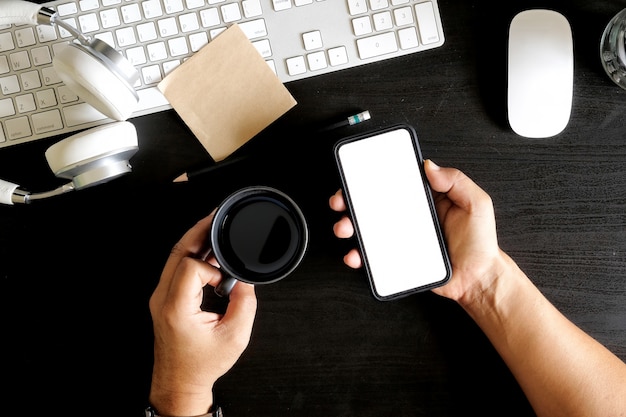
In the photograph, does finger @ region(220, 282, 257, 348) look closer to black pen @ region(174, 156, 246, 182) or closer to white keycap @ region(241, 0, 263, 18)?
black pen @ region(174, 156, 246, 182)

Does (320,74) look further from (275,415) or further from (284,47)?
(275,415)

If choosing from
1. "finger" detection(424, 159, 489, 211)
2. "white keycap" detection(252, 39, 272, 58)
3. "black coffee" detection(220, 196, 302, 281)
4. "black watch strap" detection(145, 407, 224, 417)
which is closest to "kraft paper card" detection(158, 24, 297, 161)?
"white keycap" detection(252, 39, 272, 58)

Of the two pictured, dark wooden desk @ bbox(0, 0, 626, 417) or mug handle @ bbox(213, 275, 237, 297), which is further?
dark wooden desk @ bbox(0, 0, 626, 417)

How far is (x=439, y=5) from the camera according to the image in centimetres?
69

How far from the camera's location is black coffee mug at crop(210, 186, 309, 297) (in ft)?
1.99

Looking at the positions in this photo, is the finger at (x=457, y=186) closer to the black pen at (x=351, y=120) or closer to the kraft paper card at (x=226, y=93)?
the black pen at (x=351, y=120)

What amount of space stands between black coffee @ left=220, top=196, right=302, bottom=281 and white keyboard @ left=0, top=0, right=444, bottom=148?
0.18 m

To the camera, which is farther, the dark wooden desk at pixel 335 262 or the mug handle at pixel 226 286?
the dark wooden desk at pixel 335 262

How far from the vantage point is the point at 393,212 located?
0.63 metres

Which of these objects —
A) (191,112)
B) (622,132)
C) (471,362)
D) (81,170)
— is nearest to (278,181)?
(191,112)

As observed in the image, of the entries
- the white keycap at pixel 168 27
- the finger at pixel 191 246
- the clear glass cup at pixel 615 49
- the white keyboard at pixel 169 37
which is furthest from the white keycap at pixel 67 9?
the clear glass cup at pixel 615 49

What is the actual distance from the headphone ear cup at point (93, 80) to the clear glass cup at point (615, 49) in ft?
2.02

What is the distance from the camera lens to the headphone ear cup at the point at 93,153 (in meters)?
0.61

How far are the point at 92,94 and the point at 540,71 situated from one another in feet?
1.84
